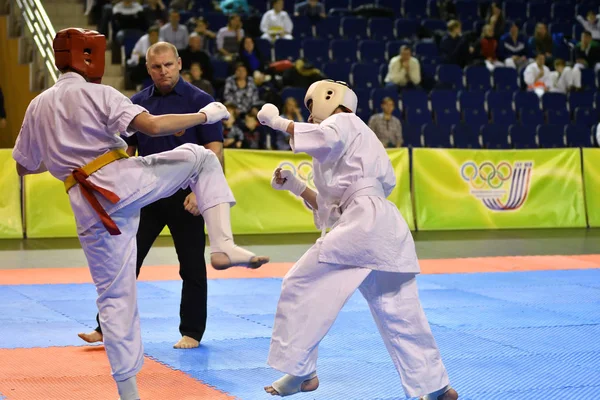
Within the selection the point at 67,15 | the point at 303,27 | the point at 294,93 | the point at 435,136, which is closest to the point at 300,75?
the point at 294,93

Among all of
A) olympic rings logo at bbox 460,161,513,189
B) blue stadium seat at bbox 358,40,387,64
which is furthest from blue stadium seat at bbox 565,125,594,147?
blue stadium seat at bbox 358,40,387,64

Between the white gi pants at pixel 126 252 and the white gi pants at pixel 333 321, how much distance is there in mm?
605

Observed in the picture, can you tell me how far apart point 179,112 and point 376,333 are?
87.5 inches

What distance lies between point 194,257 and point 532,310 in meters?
3.21

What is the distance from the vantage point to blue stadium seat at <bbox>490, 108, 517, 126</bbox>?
16844mm

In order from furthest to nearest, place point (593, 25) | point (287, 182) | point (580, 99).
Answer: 1. point (593, 25)
2. point (580, 99)
3. point (287, 182)

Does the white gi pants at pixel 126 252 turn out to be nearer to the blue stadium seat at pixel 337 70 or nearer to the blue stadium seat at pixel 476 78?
the blue stadium seat at pixel 337 70

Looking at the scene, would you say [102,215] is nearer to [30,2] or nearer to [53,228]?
[53,228]

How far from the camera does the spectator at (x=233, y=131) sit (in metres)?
13.8

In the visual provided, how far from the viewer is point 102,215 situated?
424cm

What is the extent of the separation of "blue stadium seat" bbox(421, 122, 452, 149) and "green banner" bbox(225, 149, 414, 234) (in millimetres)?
3607

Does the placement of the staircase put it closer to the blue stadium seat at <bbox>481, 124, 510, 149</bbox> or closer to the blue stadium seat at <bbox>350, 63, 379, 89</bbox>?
the blue stadium seat at <bbox>350, 63, 379, 89</bbox>

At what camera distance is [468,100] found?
55.1ft

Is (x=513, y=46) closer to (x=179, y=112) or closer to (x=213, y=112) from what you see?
(x=179, y=112)
